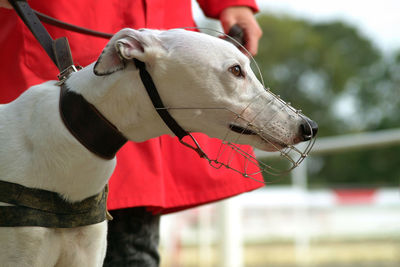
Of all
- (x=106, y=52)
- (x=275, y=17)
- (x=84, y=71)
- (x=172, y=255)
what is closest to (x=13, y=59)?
(x=84, y=71)

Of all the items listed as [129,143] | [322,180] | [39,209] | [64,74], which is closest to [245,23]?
[129,143]

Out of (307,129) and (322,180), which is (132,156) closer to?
(307,129)

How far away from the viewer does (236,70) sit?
159 centimetres

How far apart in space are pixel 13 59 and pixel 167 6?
607mm

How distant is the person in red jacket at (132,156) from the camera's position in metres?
1.99

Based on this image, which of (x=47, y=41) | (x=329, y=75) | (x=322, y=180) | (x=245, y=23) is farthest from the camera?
(x=329, y=75)

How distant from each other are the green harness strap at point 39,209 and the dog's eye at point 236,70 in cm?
53

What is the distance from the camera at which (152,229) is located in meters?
2.14

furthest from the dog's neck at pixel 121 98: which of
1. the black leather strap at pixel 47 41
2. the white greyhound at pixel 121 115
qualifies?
the black leather strap at pixel 47 41

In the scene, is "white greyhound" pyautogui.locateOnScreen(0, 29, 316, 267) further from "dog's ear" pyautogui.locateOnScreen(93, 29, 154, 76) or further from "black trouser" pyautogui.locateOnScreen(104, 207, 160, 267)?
"black trouser" pyautogui.locateOnScreen(104, 207, 160, 267)

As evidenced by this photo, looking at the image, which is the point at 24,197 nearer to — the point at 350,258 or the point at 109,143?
the point at 109,143

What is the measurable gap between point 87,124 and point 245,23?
3.32 ft

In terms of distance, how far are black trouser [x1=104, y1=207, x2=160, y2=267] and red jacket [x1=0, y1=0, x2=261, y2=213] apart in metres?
0.07

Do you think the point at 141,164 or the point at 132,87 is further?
the point at 141,164
